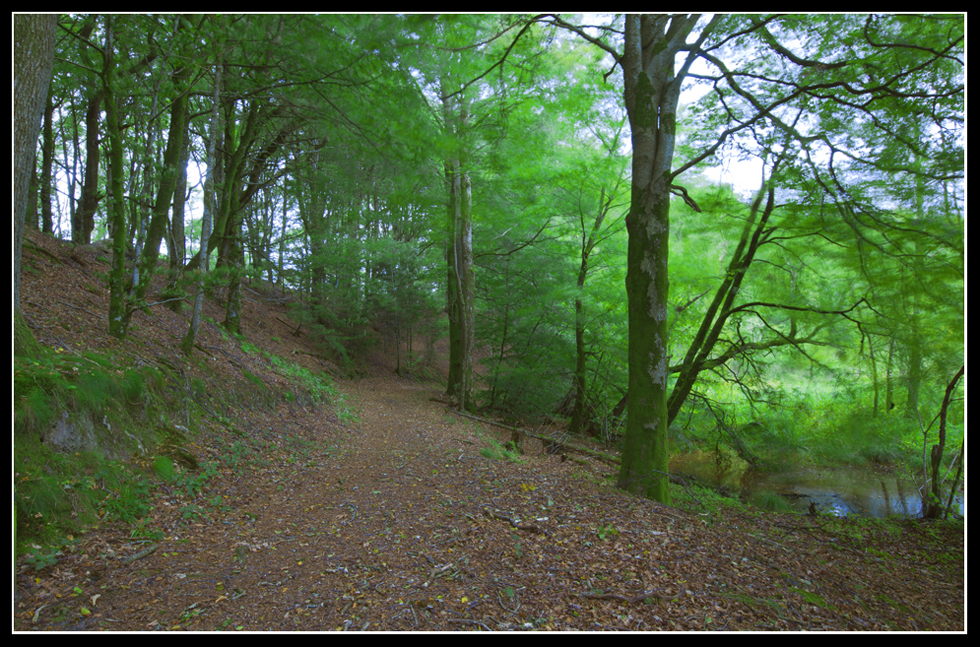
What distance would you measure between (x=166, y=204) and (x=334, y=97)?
3621mm

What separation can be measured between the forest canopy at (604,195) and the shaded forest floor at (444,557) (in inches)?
45.3

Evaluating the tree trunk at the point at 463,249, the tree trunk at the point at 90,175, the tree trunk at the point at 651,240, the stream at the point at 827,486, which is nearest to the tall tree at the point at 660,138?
the tree trunk at the point at 651,240

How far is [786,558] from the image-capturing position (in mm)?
3832

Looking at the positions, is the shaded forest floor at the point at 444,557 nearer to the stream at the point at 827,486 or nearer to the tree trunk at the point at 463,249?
the stream at the point at 827,486

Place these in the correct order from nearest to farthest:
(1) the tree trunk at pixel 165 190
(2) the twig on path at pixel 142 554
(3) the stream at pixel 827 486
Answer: (2) the twig on path at pixel 142 554, (1) the tree trunk at pixel 165 190, (3) the stream at pixel 827 486

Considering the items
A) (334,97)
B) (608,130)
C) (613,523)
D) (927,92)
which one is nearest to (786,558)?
(613,523)

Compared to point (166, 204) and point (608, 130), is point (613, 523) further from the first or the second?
point (608, 130)

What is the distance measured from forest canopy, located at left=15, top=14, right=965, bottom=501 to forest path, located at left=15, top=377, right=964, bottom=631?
137 centimetres

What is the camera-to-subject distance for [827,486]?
29.0 feet

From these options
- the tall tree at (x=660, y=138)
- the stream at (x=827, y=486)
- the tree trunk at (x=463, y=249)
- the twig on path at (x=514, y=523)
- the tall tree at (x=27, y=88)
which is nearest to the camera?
the tall tree at (x=27, y=88)

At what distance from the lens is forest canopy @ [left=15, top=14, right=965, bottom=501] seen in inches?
195

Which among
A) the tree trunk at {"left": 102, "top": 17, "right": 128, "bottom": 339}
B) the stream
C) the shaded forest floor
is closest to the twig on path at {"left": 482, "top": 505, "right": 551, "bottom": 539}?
the shaded forest floor

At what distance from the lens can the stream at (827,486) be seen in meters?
7.65

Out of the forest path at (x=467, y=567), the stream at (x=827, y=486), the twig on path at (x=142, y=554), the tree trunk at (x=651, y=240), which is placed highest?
the tree trunk at (x=651, y=240)
